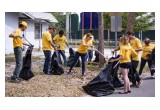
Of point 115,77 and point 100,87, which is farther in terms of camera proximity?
point 115,77

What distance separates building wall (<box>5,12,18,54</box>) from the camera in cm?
1714

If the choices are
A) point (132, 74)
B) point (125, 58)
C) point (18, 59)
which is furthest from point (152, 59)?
point (18, 59)

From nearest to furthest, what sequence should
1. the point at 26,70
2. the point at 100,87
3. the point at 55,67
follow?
the point at 100,87 < the point at 26,70 < the point at 55,67

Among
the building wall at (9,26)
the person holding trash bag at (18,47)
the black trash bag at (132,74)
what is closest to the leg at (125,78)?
the black trash bag at (132,74)

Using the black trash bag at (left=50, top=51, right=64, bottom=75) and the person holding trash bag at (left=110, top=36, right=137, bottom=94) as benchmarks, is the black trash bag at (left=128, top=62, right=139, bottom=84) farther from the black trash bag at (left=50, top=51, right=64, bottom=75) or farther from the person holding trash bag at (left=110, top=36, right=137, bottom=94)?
the black trash bag at (left=50, top=51, right=64, bottom=75)

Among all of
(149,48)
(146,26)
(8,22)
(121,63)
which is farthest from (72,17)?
(121,63)

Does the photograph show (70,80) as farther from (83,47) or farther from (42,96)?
(42,96)

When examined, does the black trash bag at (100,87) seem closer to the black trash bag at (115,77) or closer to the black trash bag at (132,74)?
the black trash bag at (115,77)

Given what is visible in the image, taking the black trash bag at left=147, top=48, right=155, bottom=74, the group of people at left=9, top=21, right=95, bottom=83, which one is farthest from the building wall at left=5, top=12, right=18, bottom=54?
the black trash bag at left=147, top=48, right=155, bottom=74

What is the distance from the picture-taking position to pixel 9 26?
17547 mm

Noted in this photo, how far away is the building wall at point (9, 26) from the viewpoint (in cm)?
1714

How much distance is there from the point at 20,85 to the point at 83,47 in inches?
107

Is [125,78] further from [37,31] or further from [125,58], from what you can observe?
[37,31]

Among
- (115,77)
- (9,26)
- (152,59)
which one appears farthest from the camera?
(9,26)
